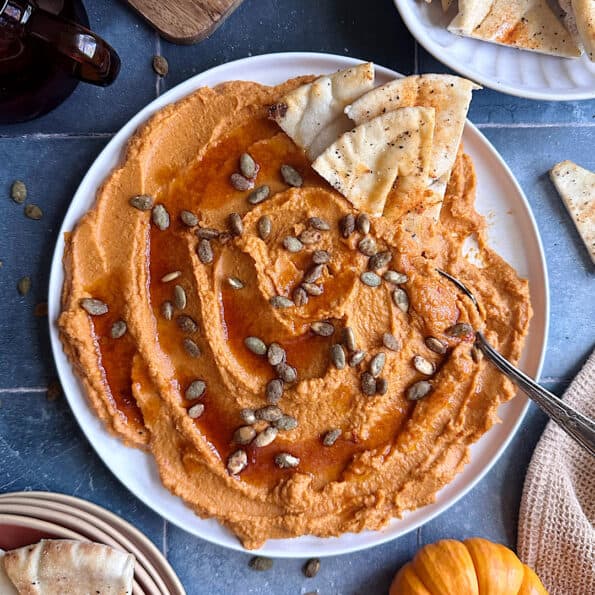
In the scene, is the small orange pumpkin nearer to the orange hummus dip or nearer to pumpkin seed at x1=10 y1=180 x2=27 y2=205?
the orange hummus dip

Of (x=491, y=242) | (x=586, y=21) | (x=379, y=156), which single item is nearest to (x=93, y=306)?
(x=379, y=156)

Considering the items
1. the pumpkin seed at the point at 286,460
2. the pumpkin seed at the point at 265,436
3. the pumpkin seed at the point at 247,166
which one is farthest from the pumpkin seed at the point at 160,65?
the pumpkin seed at the point at 286,460

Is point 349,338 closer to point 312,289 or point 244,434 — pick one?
point 312,289

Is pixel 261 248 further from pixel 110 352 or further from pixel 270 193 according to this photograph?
pixel 110 352

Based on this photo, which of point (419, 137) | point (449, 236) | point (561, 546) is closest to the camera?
point (419, 137)

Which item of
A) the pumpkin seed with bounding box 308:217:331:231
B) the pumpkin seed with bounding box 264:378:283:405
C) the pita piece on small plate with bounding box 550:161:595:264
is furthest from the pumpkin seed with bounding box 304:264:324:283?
the pita piece on small plate with bounding box 550:161:595:264

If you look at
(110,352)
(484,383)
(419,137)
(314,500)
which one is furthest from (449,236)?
(110,352)

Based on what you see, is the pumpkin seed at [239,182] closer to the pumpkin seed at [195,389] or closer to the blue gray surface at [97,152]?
the blue gray surface at [97,152]
